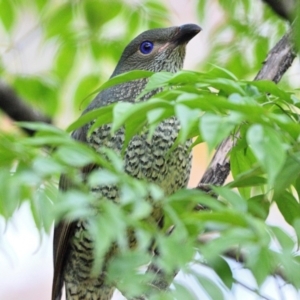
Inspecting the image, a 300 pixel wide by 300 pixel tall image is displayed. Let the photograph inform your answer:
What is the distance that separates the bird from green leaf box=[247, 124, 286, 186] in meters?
1.75

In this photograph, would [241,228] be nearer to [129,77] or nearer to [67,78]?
[129,77]

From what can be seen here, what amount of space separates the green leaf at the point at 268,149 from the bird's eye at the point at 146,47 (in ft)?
7.46

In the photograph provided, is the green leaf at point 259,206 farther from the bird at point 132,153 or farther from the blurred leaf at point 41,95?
the blurred leaf at point 41,95

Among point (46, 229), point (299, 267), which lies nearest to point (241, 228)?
point (299, 267)

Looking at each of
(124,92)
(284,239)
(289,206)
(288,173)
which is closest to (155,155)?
(124,92)

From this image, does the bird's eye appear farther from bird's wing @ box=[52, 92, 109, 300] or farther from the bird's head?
bird's wing @ box=[52, 92, 109, 300]

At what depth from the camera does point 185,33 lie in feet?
12.1

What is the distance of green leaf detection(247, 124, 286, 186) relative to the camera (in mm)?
1546

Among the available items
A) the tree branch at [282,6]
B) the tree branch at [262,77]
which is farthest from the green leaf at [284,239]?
the tree branch at [282,6]

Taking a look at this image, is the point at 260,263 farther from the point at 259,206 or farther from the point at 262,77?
the point at 262,77

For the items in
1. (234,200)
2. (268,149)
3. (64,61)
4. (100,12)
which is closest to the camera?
(268,149)

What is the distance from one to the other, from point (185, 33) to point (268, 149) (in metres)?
2.19

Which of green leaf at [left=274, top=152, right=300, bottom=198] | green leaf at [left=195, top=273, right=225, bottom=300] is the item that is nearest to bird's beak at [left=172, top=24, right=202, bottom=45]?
green leaf at [left=274, top=152, right=300, bottom=198]

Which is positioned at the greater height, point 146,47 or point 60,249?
point 146,47
